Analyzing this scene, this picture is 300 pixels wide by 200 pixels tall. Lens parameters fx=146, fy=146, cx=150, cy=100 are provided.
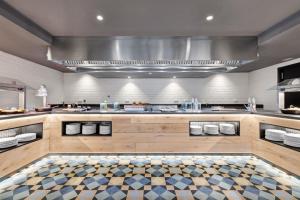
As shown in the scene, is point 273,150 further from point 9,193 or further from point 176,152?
point 9,193

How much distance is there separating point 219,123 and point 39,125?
3757 millimetres

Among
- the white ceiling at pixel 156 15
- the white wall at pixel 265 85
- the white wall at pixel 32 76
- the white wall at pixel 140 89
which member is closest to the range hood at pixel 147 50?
the white ceiling at pixel 156 15

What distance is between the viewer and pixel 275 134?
264cm

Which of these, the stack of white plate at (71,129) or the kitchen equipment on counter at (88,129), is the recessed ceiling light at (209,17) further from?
the stack of white plate at (71,129)

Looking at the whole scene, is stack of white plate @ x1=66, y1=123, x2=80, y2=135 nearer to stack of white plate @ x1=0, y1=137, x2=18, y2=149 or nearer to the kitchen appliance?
stack of white plate @ x1=0, y1=137, x2=18, y2=149

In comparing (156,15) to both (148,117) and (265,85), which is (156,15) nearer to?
(148,117)

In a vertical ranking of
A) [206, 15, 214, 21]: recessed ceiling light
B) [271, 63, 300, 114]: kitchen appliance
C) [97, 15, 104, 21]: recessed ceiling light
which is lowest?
[271, 63, 300, 114]: kitchen appliance

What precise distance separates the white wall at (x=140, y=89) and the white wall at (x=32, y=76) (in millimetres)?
346

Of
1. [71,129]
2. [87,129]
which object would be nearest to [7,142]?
[71,129]

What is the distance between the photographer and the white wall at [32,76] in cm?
323

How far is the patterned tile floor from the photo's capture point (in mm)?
1798

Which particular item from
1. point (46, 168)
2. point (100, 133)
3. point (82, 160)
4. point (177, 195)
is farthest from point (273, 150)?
point (46, 168)

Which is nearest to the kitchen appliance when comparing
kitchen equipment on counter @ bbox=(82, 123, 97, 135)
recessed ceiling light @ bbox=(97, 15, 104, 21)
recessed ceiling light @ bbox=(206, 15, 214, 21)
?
recessed ceiling light @ bbox=(206, 15, 214, 21)

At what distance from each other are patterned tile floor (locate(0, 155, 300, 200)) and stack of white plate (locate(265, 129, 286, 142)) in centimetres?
50
